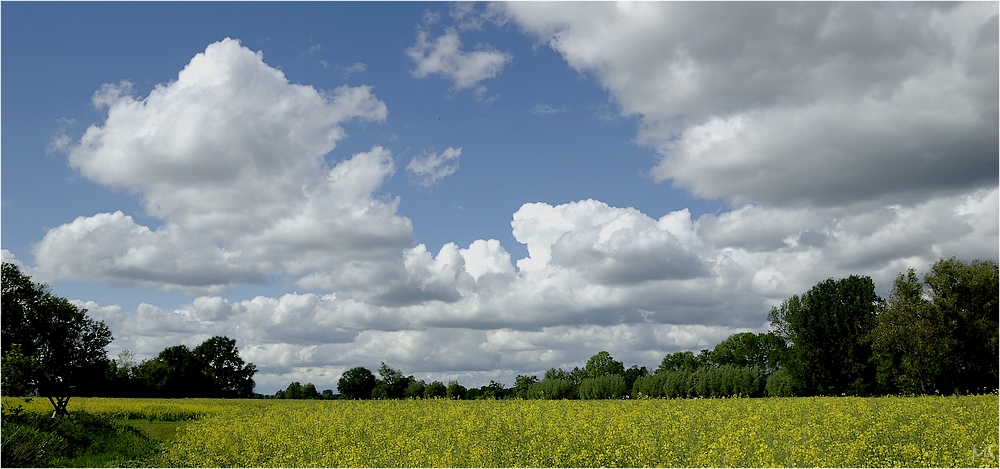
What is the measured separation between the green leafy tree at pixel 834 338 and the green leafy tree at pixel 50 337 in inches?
1780

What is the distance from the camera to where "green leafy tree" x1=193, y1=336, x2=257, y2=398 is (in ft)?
275

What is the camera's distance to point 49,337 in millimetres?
26938

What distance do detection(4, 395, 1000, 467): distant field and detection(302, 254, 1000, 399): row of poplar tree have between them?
45.8 feet

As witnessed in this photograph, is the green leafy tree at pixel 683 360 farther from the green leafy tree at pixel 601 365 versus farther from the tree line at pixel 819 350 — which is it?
the tree line at pixel 819 350

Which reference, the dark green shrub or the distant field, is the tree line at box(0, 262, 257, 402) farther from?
the dark green shrub

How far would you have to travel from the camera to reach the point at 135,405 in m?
43.7

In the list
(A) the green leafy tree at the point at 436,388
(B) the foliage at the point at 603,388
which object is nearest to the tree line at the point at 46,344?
(A) the green leafy tree at the point at 436,388

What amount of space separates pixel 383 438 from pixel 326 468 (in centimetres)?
212

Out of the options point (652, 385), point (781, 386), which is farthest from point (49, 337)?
point (781, 386)

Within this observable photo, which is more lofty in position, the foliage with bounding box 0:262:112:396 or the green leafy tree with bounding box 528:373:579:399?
the foliage with bounding box 0:262:112:396

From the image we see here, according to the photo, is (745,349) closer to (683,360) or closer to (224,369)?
(683,360)

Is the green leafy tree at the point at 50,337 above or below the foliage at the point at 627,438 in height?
above

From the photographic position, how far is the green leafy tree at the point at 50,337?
24.6 m

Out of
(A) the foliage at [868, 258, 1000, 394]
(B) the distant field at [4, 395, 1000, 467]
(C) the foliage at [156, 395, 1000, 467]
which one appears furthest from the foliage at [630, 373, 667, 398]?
(B) the distant field at [4, 395, 1000, 467]
